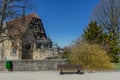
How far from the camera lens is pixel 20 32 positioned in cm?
2591

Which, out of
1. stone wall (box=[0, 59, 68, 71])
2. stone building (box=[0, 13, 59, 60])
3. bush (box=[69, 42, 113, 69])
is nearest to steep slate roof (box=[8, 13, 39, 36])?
stone building (box=[0, 13, 59, 60])

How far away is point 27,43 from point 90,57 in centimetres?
749

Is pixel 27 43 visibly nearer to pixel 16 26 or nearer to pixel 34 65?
pixel 16 26

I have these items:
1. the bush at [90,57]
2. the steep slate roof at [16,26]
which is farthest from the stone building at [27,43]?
the bush at [90,57]

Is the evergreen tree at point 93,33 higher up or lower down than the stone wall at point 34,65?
higher up

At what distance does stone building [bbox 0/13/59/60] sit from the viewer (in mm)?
26156

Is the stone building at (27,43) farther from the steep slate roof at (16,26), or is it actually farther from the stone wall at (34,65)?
the stone wall at (34,65)

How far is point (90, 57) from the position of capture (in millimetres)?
27125

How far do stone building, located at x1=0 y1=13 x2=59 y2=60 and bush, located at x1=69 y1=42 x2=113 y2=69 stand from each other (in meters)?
5.78

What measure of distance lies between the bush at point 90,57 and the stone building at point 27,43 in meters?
5.78

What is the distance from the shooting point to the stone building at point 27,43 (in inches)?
1030

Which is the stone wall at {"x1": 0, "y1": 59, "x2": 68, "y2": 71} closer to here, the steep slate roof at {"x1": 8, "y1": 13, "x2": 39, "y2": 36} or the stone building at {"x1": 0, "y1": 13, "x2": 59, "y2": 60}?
the stone building at {"x1": 0, "y1": 13, "x2": 59, "y2": 60}

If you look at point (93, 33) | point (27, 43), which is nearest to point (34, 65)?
point (27, 43)

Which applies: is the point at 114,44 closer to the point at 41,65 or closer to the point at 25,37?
the point at 41,65
